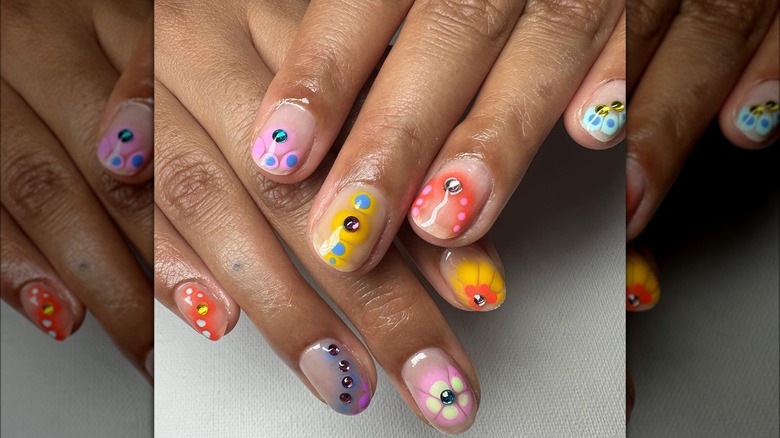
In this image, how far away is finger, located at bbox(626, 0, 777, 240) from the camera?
57cm

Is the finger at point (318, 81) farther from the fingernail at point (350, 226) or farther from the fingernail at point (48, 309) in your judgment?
the fingernail at point (48, 309)

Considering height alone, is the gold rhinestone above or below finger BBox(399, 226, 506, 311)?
Answer: below

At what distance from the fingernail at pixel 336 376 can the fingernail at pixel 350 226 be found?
61mm

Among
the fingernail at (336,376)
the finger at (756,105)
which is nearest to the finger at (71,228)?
the fingernail at (336,376)

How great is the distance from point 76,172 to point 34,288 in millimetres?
83

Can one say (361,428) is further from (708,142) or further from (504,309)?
(708,142)

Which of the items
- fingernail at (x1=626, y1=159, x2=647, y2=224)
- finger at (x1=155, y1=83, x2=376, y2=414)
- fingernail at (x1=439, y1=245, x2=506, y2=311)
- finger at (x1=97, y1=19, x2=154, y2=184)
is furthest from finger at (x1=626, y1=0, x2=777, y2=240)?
finger at (x1=97, y1=19, x2=154, y2=184)

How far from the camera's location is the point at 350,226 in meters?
0.46

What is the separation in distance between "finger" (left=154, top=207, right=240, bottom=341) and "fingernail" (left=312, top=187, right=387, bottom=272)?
0.27 ft

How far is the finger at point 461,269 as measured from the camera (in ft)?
1.59

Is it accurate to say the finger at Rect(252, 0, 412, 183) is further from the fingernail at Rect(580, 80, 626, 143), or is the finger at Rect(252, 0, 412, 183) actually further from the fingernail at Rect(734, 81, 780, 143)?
the fingernail at Rect(734, 81, 780, 143)

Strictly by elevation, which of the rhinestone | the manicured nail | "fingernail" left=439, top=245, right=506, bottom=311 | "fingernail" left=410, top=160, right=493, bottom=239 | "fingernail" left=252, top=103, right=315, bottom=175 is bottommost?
the manicured nail

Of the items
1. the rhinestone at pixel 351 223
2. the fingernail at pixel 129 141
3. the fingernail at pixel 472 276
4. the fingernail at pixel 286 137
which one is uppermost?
the fingernail at pixel 286 137

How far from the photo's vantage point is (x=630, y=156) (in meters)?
0.56
